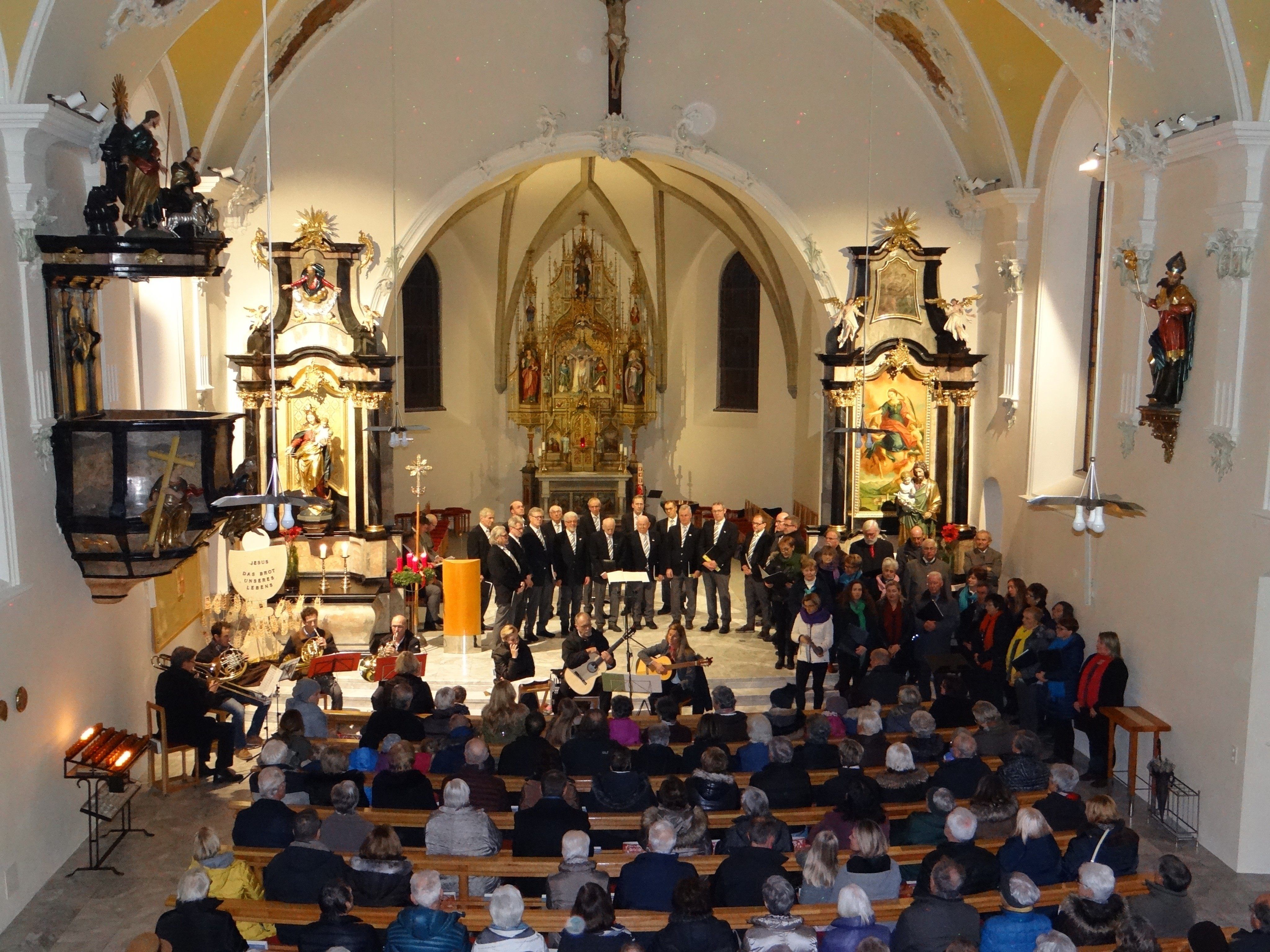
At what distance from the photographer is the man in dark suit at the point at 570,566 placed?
14.7 metres

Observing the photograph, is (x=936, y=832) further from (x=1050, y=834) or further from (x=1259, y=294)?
(x=1259, y=294)

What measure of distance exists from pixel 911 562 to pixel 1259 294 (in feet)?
17.1

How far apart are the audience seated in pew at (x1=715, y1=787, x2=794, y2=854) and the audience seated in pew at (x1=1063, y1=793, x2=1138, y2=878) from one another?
1.50 meters

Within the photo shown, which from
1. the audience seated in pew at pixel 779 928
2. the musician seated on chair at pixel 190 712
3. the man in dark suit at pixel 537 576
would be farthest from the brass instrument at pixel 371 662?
the audience seated in pew at pixel 779 928

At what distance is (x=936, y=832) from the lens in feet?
25.1

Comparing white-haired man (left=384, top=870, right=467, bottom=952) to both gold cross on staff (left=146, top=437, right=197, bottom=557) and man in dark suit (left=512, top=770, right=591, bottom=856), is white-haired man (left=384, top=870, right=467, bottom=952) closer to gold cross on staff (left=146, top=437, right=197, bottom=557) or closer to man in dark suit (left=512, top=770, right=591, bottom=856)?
man in dark suit (left=512, top=770, right=591, bottom=856)

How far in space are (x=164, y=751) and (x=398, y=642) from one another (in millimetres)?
2502

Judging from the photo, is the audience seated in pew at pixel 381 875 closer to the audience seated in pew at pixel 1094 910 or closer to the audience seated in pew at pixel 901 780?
the audience seated in pew at pixel 901 780

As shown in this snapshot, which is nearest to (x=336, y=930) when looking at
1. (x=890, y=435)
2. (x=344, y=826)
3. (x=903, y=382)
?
(x=344, y=826)

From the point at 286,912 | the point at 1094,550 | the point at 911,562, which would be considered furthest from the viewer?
the point at 911,562

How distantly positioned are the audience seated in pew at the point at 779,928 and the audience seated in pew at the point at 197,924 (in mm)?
1785

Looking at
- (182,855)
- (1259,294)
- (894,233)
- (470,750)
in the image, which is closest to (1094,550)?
(1259,294)

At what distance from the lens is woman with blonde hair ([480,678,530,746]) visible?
9500mm

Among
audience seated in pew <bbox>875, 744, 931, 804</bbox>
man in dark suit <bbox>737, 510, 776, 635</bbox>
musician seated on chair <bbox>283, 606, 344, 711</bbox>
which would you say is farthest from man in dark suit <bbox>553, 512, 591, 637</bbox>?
audience seated in pew <bbox>875, 744, 931, 804</bbox>
